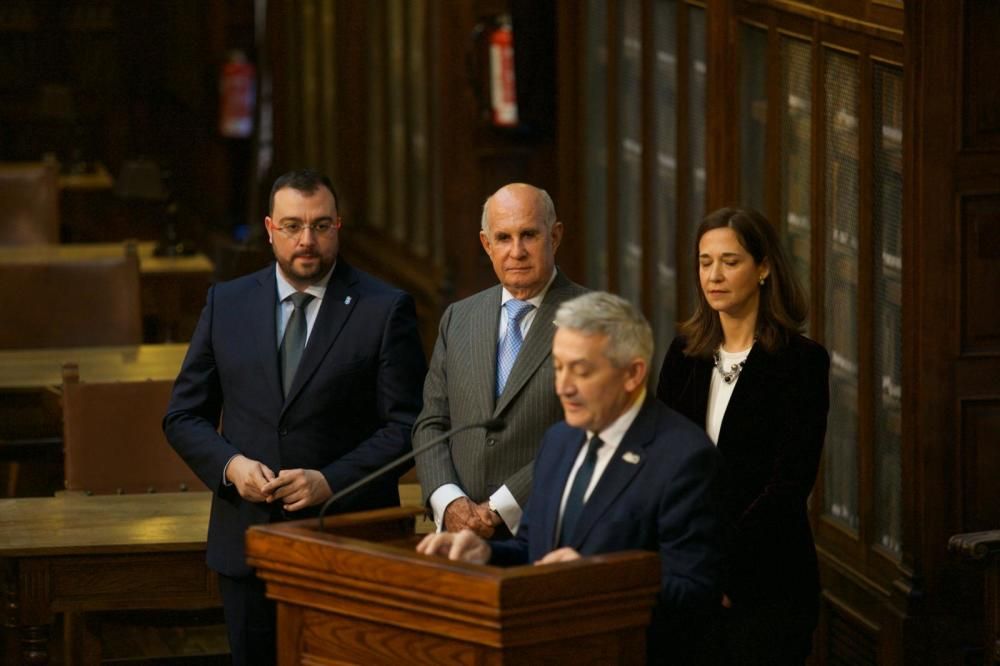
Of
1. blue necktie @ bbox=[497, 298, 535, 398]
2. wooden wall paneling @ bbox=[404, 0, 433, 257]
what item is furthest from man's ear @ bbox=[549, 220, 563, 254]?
wooden wall paneling @ bbox=[404, 0, 433, 257]

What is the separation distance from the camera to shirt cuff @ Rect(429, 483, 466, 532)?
3803 millimetres

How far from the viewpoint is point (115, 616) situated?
16.6 ft

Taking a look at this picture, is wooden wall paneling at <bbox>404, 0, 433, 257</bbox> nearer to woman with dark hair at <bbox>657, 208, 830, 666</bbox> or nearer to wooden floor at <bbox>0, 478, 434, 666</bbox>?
wooden floor at <bbox>0, 478, 434, 666</bbox>

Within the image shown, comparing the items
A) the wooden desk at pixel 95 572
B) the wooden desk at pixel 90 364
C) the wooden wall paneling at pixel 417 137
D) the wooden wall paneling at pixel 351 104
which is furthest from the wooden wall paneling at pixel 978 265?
the wooden wall paneling at pixel 351 104

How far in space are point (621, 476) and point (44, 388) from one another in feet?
12.6

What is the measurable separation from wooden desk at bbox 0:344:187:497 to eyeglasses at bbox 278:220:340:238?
2.49 meters

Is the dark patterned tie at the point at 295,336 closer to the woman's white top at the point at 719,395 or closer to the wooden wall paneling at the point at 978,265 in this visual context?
the woman's white top at the point at 719,395

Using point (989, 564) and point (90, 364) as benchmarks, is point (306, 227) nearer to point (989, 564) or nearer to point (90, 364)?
point (989, 564)

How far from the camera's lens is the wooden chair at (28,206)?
995 cm

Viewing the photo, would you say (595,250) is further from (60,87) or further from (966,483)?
(60,87)

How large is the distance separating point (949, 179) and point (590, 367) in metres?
1.90

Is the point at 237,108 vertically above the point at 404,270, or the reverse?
the point at 237,108

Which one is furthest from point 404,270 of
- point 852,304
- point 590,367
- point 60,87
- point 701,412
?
point 590,367

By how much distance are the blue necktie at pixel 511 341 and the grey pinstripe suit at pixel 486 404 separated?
21mm
